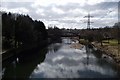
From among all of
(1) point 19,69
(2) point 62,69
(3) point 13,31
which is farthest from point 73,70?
(3) point 13,31

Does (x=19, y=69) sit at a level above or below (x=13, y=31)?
below

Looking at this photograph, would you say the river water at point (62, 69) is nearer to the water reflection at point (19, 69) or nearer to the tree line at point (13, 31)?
the water reflection at point (19, 69)

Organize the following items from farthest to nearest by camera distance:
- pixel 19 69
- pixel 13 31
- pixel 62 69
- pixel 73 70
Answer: pixel 13 31 < pixel 19 69 < pixel 62 69 < pixel 73 70

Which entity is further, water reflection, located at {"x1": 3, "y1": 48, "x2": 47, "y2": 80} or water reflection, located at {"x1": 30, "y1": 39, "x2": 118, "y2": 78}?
water reflection, located at {"x1": 3, "y1": 48, "x2": 47, "y2": 80}

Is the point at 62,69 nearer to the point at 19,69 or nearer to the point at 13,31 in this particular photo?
the point at 19,69

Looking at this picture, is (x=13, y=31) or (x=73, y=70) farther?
(x=13, y=31)

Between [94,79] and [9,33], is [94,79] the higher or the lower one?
the lower one

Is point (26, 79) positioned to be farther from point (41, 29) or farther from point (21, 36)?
point (41, 29)

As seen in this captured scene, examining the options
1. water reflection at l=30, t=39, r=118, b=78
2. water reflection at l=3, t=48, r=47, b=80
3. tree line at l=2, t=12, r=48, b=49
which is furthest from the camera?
tree line at l=2, t=12, r=48, b=49

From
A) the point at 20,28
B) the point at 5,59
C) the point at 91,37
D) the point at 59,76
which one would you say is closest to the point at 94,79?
the point at 59,76

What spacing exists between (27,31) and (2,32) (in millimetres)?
7250

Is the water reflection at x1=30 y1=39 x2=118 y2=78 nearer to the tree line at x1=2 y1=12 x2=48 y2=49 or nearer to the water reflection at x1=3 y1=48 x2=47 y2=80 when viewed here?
the water reflection at x1=3 y1=48 x2=47 y2=80

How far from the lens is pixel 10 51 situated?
32156 millimetres

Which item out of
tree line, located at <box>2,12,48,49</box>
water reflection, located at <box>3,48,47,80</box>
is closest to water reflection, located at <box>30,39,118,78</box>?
water reflection, located at <box>3,48,47,80</box>
